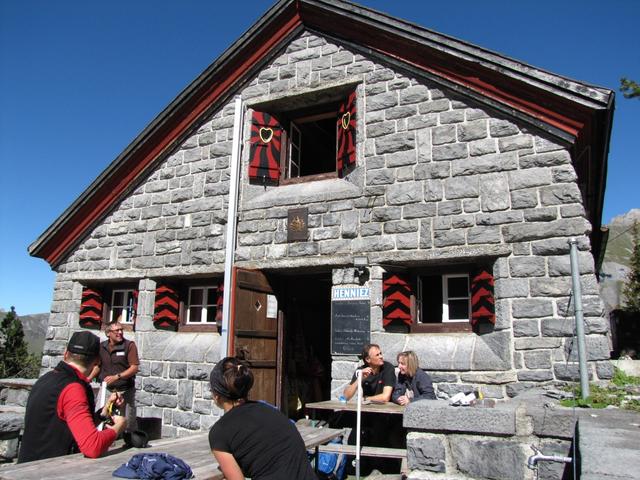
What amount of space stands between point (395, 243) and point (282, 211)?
1935 mm

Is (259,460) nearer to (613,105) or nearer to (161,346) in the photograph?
(613,105)

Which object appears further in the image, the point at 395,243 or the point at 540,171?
the point at 395,243

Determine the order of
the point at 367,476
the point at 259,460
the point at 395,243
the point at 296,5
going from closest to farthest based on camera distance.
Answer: the point at 259,460
the point at 367,476
the point at 395,243
the point at 296,5

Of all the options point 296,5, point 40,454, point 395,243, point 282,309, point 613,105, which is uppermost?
point 296,5

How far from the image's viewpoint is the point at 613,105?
673cm

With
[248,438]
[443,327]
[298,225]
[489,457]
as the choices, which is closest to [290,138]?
[298,225]

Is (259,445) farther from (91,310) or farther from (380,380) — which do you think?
(91,310)

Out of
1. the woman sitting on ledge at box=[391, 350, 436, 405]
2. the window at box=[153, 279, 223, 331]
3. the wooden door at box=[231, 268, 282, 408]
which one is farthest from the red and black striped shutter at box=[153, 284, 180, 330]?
the woman sitting on ledge at box=[391, 350, 436, 405]

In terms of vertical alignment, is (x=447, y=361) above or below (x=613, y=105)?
below

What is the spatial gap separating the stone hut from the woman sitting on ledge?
362 mm

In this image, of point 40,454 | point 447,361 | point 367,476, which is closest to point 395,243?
point 447,361

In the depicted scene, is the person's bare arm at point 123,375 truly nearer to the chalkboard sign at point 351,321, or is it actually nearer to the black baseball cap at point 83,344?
the chalkboard sign at point 351,321

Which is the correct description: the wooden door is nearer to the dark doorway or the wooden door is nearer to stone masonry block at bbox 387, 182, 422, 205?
the dark doorway

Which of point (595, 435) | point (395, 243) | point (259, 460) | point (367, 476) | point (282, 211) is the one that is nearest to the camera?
point (259, 460)
